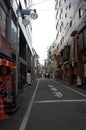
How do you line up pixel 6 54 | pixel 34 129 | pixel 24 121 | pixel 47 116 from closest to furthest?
1. pixel 34 129
2. pixel 24 121
3. pixel 47 116
4. pixel 6 54

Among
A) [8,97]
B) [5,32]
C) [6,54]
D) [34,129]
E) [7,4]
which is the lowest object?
[34,129]

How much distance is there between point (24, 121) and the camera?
10422 mm

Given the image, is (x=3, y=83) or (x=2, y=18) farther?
(x=2, y=18)

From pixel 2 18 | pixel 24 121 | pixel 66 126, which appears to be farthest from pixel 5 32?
pixel 66 126

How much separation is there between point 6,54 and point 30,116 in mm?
8546

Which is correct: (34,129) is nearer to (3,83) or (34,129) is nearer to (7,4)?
(3,83)

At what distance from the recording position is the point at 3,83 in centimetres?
1289

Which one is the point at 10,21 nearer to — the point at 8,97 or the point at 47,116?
the point at 8,97

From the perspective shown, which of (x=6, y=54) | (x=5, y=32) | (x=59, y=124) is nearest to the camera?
(x=59, y=124)

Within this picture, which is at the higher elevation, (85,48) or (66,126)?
(85,48)

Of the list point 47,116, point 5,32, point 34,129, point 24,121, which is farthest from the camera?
point 5,32

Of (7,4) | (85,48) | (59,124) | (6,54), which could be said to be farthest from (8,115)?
(85,48)

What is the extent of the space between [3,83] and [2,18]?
814 centimetres

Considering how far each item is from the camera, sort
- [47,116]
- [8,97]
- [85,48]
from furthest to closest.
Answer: [85,48] → [8,97] → [47,116]
